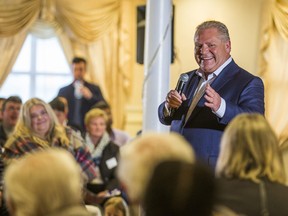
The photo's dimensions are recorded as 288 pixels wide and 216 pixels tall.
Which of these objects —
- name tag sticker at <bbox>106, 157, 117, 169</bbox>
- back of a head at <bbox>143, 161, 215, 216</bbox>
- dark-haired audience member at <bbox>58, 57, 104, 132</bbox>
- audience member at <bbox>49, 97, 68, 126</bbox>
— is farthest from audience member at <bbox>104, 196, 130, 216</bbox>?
back of a head at <bbox>143, 161, 215, 216</bbox>

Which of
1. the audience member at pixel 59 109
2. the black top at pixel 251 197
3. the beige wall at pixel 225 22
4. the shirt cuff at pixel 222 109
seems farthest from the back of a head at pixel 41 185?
the beige wall at pixel 225 22

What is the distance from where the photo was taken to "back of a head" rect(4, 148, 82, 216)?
1.45 metres

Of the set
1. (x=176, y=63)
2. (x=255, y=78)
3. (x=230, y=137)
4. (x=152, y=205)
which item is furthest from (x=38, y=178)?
(x=176, y=63)

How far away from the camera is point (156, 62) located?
354cm

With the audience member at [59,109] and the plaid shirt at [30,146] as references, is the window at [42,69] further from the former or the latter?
the plaid shirt at [30,146]

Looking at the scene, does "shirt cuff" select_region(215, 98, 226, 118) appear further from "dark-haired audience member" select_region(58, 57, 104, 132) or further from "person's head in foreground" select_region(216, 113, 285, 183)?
"dark-haired audience member" select_region(58, 57, 104, 132)

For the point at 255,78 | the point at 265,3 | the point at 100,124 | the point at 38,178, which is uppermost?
the point at 265,3

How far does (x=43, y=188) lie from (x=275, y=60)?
17.8 ft

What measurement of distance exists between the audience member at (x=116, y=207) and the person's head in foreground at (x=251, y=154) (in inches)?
89.5

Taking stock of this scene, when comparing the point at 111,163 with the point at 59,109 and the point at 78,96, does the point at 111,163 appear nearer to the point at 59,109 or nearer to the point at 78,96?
the point at 59,109

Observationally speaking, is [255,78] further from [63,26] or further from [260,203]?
[63,26]

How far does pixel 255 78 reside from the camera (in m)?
2.61

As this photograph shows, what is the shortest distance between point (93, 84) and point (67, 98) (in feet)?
1.08

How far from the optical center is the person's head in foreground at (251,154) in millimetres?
1852
